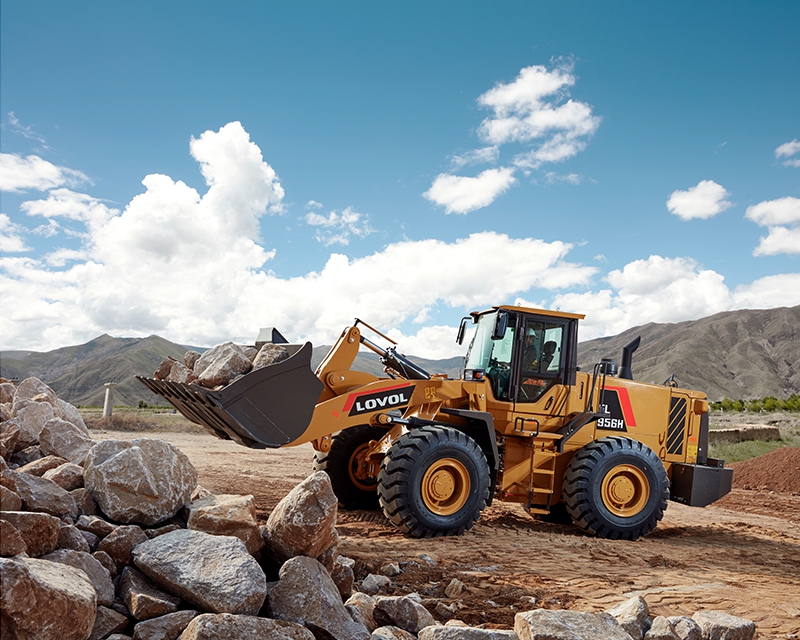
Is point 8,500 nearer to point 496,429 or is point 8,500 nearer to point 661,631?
point 661,631

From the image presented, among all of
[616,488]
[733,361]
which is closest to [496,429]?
[616,488]

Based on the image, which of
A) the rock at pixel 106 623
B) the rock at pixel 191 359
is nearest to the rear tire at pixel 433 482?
the rock at pixel 191 359

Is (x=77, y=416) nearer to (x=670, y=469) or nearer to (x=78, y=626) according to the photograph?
(x=78, y=626)

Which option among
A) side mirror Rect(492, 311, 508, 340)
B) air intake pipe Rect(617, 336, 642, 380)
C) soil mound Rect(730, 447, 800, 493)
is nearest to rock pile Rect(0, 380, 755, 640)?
side mirror Rect(492, 311, 508, 340)

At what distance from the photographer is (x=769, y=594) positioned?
6543 mm

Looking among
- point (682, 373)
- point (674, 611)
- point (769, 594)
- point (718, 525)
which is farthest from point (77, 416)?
point (682, 373)

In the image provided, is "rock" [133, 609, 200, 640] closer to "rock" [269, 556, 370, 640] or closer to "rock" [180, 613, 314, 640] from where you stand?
"rock" [180, 613, 314, 640]

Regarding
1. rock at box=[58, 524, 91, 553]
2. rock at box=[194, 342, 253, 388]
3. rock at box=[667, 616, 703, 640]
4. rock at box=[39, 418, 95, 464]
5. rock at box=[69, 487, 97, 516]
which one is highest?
rock at box=[194, 342, 253, 388]

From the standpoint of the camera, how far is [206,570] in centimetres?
407

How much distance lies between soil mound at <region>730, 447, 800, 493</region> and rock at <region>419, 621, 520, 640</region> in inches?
617

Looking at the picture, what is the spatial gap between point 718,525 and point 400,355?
6.46m

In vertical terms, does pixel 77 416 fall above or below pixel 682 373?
Result: below

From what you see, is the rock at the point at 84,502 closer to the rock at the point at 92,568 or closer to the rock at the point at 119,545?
the rock at the point at 119,545

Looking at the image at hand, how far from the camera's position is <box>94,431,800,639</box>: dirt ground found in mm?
5793
